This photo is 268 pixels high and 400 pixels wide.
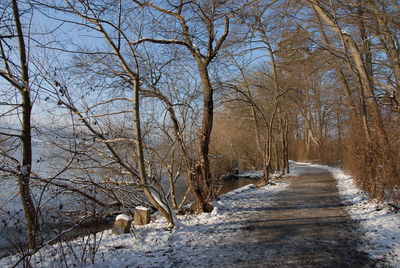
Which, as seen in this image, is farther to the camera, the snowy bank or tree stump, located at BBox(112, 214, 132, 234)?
tree stump, located at BBox(112, 214, 132, 234)

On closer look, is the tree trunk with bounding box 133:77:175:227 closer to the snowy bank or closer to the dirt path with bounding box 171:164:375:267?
the snowy bank

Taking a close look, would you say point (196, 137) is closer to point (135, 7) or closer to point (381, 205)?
point (135, 7)

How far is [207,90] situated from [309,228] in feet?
13.6

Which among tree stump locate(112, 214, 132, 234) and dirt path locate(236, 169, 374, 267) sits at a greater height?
tree stump locate(112, 214, 132, 234)

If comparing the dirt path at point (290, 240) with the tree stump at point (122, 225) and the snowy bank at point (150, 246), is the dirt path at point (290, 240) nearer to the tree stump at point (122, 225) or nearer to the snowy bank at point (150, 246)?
the snowy bank at point (150, 246)

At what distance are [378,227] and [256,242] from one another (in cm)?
240

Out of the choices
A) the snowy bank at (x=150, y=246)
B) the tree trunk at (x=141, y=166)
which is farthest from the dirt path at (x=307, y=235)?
the tree trunk at (x=141, y=166)

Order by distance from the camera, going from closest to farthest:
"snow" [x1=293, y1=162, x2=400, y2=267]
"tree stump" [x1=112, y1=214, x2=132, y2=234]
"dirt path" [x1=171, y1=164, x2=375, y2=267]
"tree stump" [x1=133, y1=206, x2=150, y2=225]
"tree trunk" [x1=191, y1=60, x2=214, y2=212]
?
1. "dirt path" [x1=171, y1=164, x2=375, y2=267]
2. "snow" [x1=293, y1=162, x2=400, y2=267]
3. "tree stump" [x1=112, y1=214, x2=132, y2=234]
4. "tree stump" [x1=133, y1=206, x2=150, y2=225]
5. "tree trunk" [x1=191, y1=60, x2=214, y2=212]

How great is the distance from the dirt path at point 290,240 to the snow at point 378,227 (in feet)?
0.65

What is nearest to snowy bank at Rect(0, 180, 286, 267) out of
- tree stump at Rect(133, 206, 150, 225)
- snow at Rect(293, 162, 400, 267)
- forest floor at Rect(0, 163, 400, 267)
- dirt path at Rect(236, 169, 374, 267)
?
forest floor at Rect(0, 163, 400, 267)

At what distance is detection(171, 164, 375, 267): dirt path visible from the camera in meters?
3.91

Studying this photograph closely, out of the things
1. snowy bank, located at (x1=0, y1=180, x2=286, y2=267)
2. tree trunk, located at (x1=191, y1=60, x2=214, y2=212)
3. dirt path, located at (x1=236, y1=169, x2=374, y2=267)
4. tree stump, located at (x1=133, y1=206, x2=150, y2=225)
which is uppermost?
tree trunk, located at (x1=191, y1=60, x2=214, y2=212)

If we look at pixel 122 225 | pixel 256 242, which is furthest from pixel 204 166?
pixel 256 242

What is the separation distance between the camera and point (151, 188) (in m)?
5.73
